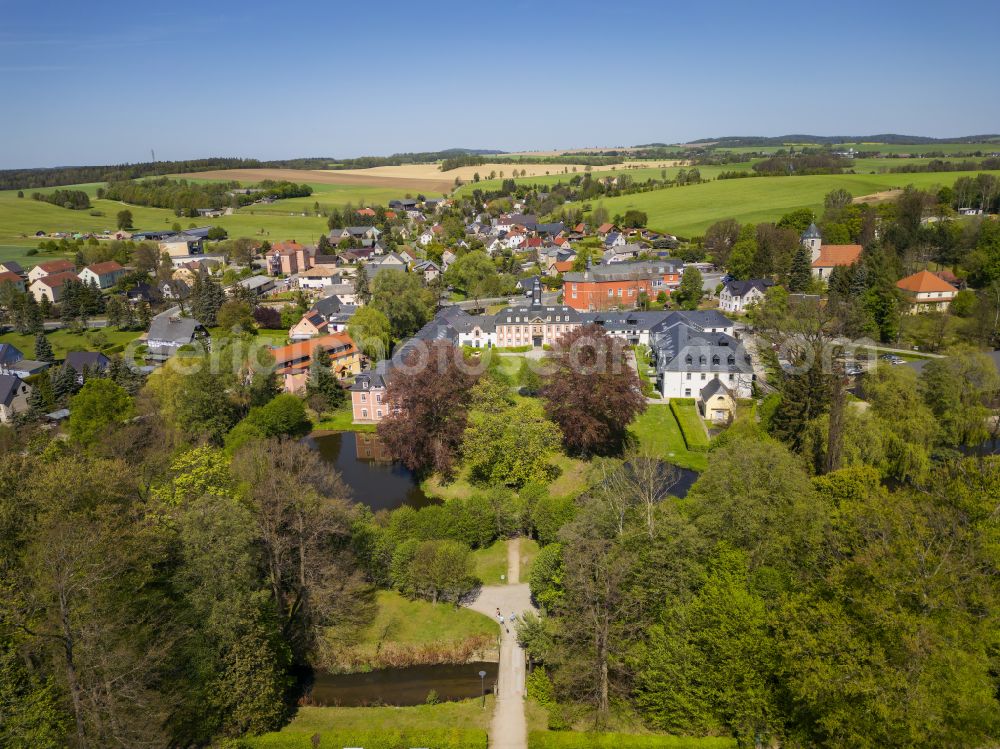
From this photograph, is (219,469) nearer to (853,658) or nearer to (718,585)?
(718,585)

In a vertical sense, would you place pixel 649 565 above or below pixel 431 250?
below

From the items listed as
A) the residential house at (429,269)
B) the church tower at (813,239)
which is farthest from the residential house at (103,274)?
the church tower at (813,239)

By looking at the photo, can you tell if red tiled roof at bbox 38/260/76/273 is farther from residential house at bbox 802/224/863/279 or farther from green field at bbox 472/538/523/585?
residential house at bbox 802/224/863/279

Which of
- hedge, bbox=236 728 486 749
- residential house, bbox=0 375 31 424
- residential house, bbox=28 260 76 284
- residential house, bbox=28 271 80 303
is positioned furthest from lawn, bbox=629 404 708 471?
residential house, bbox=28 260 76 284

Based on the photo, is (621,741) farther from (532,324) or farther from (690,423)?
(532,324)

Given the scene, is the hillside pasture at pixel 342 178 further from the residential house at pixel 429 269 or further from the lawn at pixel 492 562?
the lawn at pixel 492 562

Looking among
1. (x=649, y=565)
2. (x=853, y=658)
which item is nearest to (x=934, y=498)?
(x=853, y=658)
